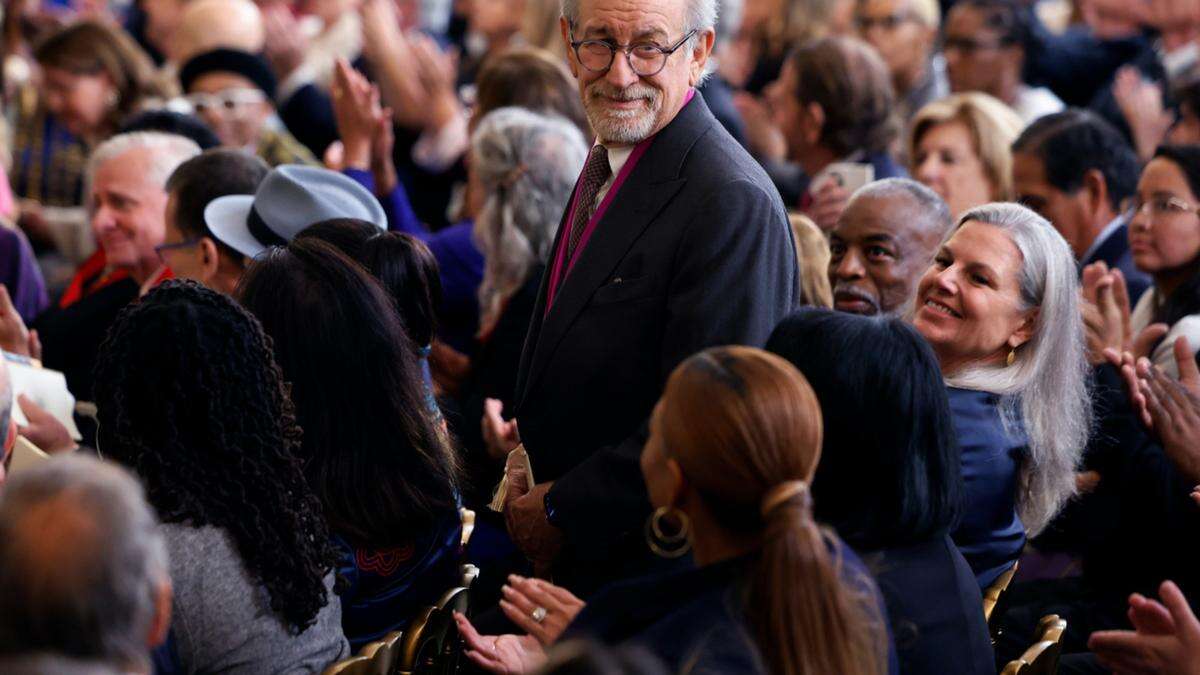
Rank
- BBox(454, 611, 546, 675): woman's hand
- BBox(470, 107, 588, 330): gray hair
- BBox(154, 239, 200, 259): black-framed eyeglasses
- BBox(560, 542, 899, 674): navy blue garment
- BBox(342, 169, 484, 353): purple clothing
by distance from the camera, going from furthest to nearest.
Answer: BBox(342, 169, 484, 353): purple clothing → BBox(470, 107, 588, 330): gray hair → BBox(154, 239, 200, 259): black-framed eyeglasses → BBox(454, 611, 546, 675): woman's hand → BBox(560, 542, 899, 674): navy blue garment

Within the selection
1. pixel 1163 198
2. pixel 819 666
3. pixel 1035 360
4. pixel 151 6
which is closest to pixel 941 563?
pixel 819 666

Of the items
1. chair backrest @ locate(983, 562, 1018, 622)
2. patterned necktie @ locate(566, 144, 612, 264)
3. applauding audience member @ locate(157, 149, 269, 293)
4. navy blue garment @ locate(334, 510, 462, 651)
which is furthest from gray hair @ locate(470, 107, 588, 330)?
chair backrest @ locate(983, 562, 1018, 622)

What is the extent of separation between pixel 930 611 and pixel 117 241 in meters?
2.98

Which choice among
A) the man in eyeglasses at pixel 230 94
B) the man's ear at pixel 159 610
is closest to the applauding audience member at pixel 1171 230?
the man's ear at pixel 159 610

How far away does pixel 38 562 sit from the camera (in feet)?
5.86

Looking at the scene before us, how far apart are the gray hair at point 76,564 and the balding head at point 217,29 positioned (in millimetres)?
4983

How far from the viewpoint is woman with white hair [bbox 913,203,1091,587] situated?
3.15 m

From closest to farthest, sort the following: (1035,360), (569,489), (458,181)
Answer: (569,489) → (1035,360) → (458,181)

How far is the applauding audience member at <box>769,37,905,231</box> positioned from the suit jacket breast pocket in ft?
8.35

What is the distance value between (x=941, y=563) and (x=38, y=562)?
1.48 metres

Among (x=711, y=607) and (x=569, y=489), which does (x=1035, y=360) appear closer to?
(x=569, y=489)

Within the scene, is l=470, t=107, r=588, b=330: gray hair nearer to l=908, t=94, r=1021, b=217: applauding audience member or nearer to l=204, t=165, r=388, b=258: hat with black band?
l=204, t=165, r=388, b=258: hat with black band

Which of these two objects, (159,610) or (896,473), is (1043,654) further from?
(159,610)

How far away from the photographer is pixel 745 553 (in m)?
2.16
